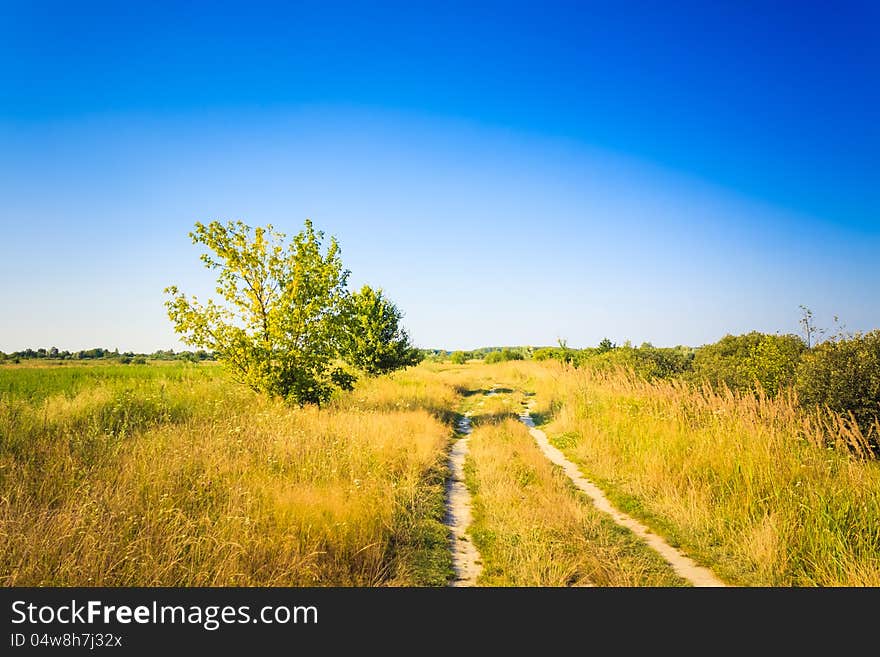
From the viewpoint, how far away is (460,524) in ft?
21.9

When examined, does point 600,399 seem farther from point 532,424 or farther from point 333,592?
point 333,592

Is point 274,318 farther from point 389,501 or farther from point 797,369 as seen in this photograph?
point 797,369

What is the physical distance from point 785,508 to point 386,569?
5.72m

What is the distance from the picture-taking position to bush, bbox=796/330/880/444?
9.19 metres

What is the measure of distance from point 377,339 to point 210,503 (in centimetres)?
1753

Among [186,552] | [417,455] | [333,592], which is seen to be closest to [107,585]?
[186,552]

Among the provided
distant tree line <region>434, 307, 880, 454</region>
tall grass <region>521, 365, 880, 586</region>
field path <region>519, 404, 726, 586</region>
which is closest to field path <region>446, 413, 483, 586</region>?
field path <region>519, 404, 726, 586</region>

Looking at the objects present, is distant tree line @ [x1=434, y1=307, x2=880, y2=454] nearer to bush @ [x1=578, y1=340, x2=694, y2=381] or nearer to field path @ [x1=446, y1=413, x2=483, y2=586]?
bush @ [x1=578, y1=340, x2=694, y2=381]

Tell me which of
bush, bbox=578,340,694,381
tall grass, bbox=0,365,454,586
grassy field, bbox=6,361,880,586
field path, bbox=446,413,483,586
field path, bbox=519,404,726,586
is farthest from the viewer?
bush, bbox=578,340,694,381

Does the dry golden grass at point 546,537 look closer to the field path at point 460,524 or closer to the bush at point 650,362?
the field path at point 460,524

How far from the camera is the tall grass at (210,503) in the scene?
159 inches

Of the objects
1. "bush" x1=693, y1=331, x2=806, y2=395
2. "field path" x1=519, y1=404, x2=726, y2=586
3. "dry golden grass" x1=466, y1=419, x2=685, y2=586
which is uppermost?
"bush" x1=693, y1=331, x2=806, y2=395

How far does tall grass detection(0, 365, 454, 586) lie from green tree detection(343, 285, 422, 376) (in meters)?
12.4

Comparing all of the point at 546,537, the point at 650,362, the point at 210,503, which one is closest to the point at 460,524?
the point at 546,537
